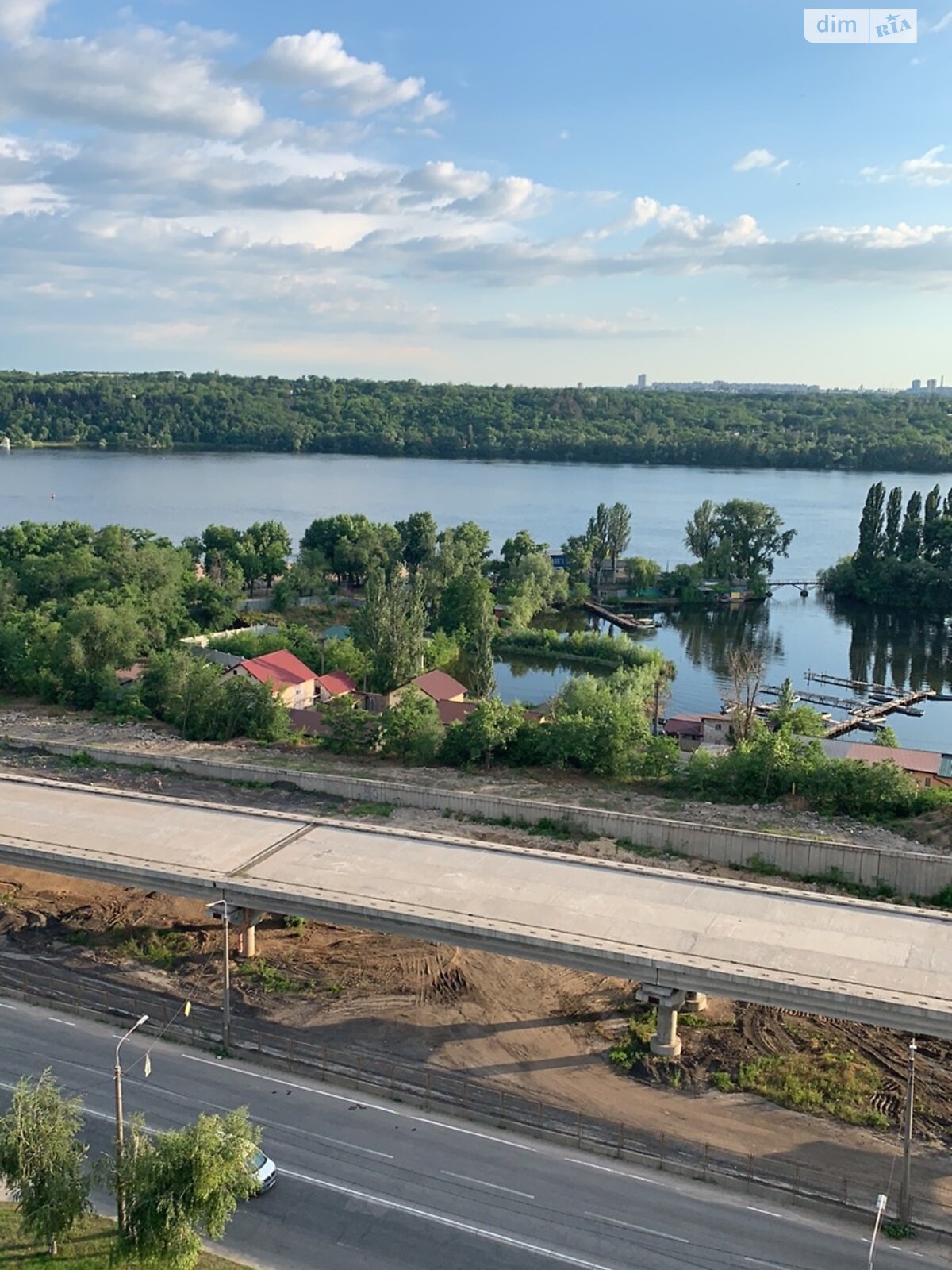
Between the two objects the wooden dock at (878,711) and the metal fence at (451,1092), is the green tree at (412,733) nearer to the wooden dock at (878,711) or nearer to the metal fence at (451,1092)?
the metal fence at (451,1092)

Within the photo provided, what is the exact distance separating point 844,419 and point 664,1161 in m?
163

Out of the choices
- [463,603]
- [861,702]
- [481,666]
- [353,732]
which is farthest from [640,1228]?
[463,603]

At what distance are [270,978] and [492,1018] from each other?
12.2 feet

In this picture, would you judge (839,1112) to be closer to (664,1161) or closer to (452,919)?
(664,1161)

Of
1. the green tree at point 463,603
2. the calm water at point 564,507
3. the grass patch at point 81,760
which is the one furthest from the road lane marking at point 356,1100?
the green tree at point 463,603

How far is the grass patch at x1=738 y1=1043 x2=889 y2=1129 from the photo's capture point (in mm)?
15305

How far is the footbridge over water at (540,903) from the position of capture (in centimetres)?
1537

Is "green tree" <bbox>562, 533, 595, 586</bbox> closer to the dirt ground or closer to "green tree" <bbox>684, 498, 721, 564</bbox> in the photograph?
"green tree" <bbox>684, 498, 721, 564</bbox>

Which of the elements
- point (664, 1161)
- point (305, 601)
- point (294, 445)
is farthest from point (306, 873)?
point (294, 445)

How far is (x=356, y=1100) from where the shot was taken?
1510 centimetres

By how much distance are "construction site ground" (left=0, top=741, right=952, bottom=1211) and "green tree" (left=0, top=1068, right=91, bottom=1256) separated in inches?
214

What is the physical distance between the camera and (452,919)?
55.3 ft

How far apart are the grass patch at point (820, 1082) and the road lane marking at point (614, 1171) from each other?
8.98 feet

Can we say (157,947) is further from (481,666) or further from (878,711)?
(878,711)
